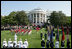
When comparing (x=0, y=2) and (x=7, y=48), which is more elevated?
(x=0, y=2)

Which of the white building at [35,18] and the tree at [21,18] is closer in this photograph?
the tree at [21,18]

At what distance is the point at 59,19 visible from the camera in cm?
430

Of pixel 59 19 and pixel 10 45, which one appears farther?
pixel 59 19

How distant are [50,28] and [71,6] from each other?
978mm

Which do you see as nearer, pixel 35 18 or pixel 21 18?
pixel 21 18

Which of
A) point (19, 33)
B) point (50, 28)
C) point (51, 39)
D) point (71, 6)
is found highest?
point (71, 6)

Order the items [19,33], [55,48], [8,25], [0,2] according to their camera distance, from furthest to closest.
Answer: [8,25]
[19,33]
[0,2]
[55,48]

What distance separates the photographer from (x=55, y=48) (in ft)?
9.76

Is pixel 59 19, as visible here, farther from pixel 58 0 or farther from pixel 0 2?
pixel 0 2

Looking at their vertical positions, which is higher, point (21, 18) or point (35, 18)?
point (21, 18)

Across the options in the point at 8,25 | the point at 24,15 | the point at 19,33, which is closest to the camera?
the point at 19,33

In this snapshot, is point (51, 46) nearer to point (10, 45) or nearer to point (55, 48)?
point (55, 48)

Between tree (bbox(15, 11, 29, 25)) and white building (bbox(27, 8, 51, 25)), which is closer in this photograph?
tree (bbox(15, 11, 29, 25))

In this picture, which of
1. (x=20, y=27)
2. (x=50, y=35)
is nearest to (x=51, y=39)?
(x=50, y=35)
